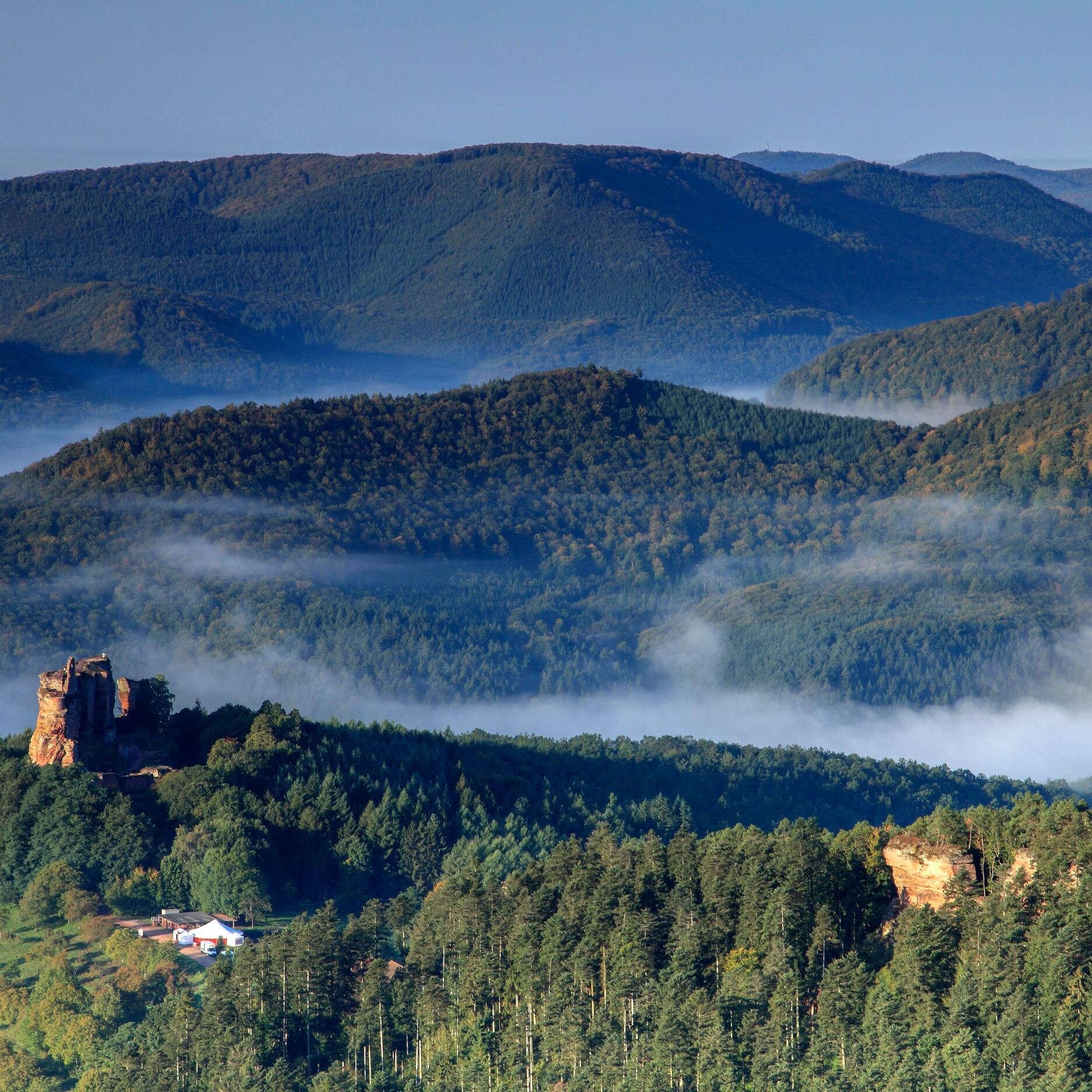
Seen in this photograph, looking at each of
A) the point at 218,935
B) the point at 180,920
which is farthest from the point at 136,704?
the point at 218,935

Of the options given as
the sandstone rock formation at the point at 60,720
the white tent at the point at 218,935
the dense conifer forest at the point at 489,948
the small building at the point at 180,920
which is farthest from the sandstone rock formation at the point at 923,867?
the sandstone rock formation at the point at 60,720

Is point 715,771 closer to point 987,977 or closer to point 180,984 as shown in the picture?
point 180,984

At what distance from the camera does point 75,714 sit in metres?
103

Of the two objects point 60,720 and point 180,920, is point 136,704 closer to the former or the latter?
point 60,720

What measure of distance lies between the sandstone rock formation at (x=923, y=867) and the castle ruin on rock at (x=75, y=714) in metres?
43.2

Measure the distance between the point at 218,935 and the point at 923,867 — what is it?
30.2m

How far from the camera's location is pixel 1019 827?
2894 inches

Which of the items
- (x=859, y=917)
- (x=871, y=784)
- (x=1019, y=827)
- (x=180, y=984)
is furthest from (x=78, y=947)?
(x=871, y=784)

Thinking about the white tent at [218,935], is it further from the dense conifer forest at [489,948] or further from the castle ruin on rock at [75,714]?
the castle ruin on rock at [75,714]

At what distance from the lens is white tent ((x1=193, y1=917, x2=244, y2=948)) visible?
88.3m

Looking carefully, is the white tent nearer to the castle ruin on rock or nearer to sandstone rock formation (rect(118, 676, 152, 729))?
the castle ruin on rock

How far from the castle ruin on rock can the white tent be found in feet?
53.9

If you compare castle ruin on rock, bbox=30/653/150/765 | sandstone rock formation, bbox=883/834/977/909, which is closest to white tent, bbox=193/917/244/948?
castle ruin on rock, bbox=30/653/150/765

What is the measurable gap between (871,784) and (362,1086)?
84.8 meters
